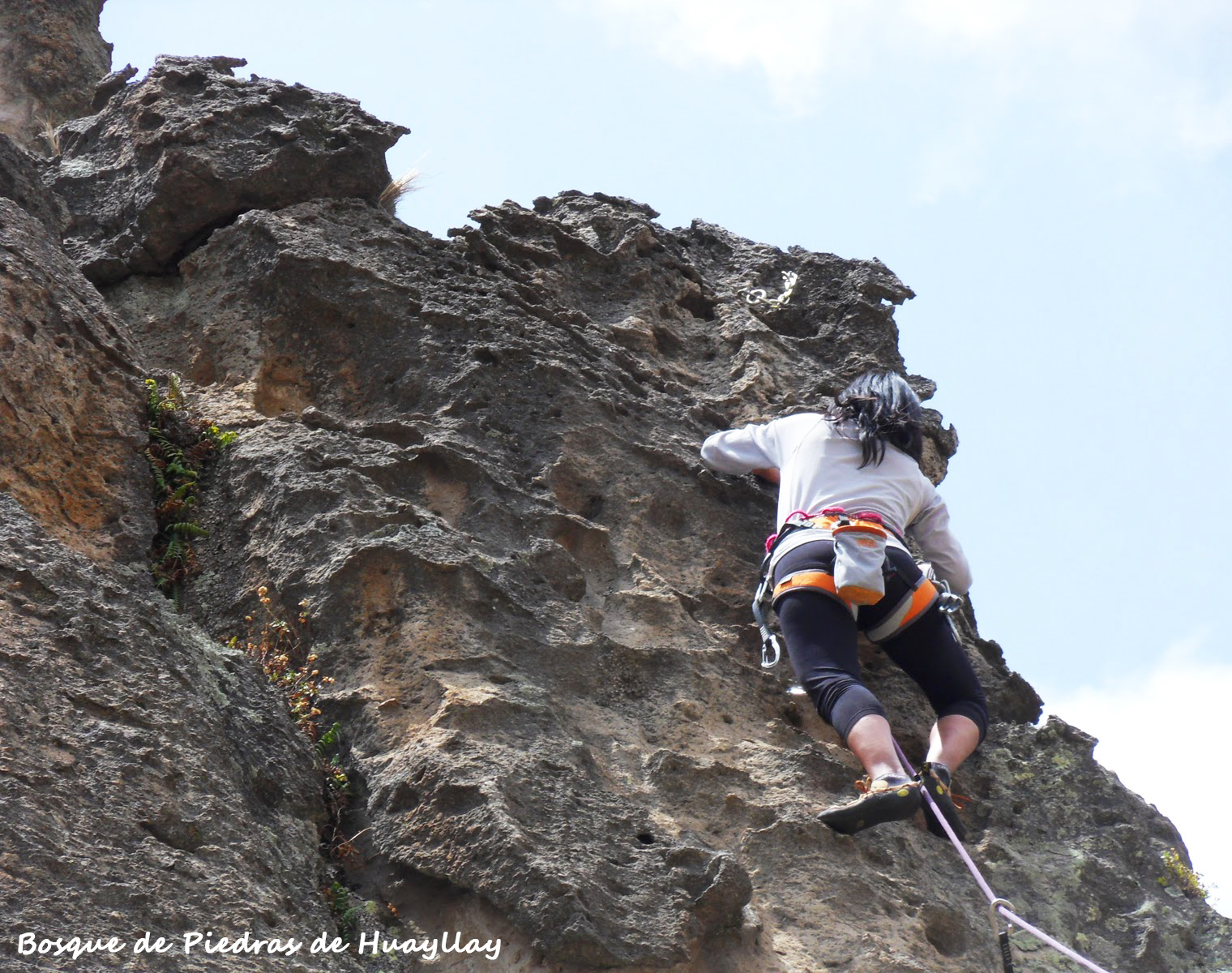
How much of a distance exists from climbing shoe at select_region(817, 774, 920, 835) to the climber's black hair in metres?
1.68

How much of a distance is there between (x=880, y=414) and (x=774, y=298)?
8.40 ft

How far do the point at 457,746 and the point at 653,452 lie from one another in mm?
2358

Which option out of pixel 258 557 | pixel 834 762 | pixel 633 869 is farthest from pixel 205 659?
pixel 834 762

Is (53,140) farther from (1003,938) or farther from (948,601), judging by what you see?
(1003,938)

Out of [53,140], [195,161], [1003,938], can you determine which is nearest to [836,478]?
[1003,938]

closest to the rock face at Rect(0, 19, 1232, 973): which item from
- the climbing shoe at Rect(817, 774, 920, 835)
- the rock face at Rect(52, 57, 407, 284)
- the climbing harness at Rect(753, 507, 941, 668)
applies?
the rock face at Rect(52, 57, 407, 284)

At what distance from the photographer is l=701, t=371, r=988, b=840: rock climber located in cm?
498

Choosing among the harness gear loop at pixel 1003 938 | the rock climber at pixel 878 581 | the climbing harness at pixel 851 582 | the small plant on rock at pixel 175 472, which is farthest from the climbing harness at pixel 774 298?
the harness gear loop at pixel 1003 938

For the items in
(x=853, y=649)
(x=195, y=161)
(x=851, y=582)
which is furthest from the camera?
(x=195, y=161)

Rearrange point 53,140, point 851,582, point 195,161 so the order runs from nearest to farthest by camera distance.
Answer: point 851,582 → point 195,161 → point 53,140

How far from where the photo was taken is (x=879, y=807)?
4.66m

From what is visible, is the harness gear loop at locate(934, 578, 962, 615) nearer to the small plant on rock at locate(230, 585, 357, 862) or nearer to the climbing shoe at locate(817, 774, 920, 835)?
the climbing shoe at locate(817, 774, 920, 835)

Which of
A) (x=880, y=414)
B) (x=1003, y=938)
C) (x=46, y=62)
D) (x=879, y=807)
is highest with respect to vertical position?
(x=46, y=62)

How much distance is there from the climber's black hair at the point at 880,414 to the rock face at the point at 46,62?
7074 millimetres
